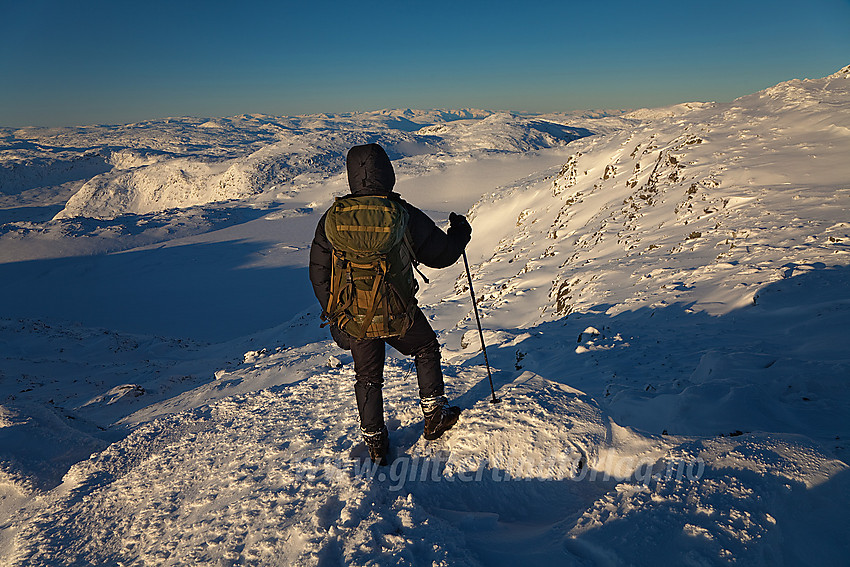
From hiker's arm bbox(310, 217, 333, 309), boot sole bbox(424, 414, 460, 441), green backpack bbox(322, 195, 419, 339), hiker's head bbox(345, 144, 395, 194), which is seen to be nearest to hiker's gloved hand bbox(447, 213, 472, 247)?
green backpack bbox(322, 195, 419, 339)

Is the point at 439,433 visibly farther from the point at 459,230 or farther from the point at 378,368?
the point at 459,230

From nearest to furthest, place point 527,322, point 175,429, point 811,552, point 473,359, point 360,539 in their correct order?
point 811,552
point 360,539
point 175,429
point 473,359
point 527,322

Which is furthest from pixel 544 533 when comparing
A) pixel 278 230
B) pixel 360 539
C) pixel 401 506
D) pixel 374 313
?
pixel 278 230

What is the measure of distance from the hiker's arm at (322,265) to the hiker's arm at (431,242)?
69cm

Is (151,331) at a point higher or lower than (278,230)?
lower

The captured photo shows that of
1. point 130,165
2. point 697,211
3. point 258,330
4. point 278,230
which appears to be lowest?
point 258,330

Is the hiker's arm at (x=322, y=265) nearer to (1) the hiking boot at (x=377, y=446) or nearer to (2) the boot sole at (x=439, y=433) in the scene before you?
(1) the hiking boot at (x=377, y=446)

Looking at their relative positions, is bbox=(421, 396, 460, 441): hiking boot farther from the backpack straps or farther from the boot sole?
the backpack straps

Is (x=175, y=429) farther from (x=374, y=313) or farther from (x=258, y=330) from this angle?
(x=258, y=330)

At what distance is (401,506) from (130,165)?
25048 centimetres

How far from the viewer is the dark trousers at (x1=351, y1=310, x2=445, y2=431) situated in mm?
3277

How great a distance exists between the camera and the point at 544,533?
2408 millimetres

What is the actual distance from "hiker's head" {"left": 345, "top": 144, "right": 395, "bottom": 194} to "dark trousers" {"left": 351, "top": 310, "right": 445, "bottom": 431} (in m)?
1.06

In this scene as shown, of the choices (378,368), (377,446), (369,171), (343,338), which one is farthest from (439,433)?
(369,171)
